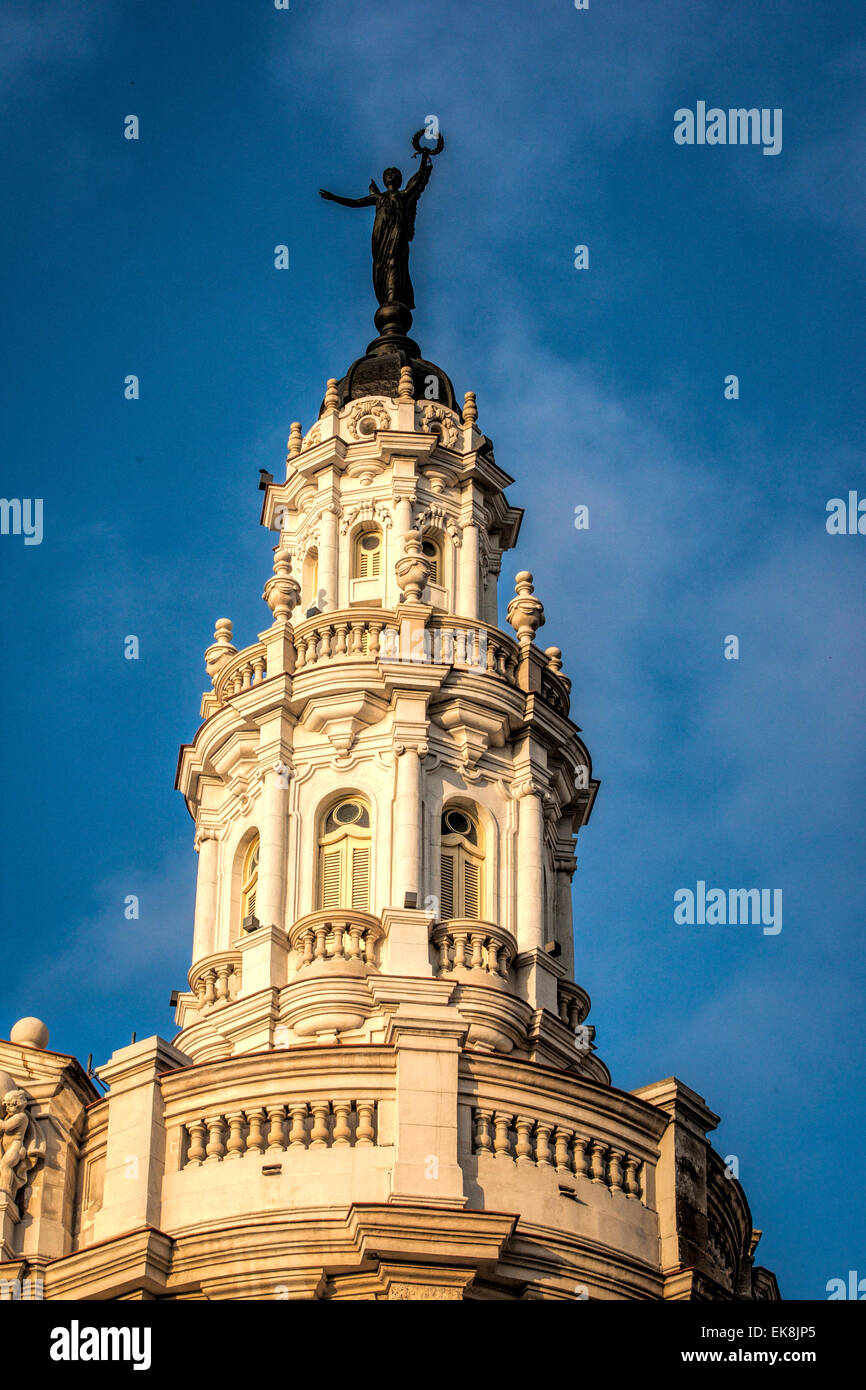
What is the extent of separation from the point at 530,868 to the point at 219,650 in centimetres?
735

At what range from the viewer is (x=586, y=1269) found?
3378 cm

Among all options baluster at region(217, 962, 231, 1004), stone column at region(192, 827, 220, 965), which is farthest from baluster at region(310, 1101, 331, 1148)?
stone column at region(192, 827, 220, 965)

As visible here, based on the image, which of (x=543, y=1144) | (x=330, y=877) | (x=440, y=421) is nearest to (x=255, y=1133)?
(x=543, y=1144)

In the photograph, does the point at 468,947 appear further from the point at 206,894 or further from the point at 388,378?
the point at 388,378

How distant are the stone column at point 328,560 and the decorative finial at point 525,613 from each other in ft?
10.5

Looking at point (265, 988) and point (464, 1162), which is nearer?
point (464, 1162)

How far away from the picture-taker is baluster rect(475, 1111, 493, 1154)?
1340 inches

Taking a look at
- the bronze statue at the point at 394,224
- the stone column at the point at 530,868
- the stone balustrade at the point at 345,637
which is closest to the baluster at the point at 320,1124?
the stone column at the point at 530,868

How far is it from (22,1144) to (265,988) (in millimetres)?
5816

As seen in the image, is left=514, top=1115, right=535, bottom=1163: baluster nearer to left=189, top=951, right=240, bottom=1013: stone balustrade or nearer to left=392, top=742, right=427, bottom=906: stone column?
left=392, top=742, right=427, bottom=906: stone column

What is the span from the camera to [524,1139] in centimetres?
3438
